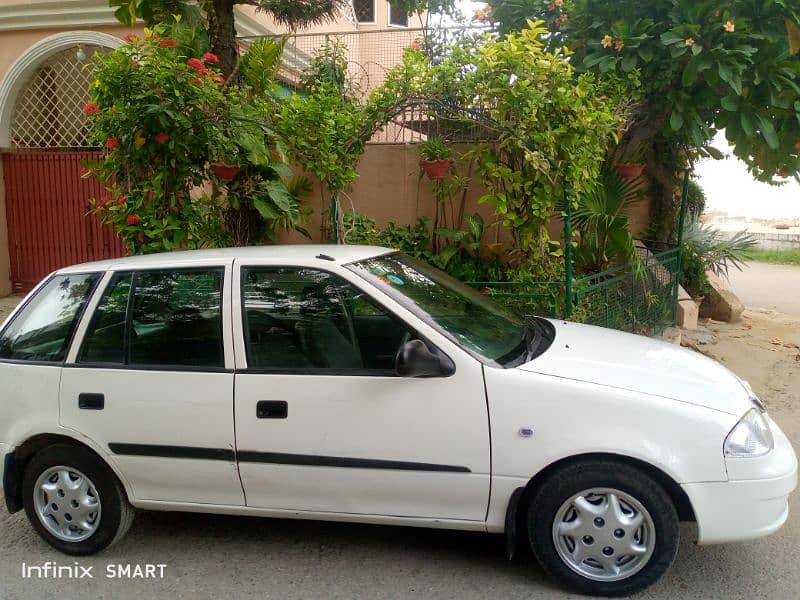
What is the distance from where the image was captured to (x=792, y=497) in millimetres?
4305

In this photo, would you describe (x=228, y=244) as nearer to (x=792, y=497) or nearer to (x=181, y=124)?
(x=181, y=124)

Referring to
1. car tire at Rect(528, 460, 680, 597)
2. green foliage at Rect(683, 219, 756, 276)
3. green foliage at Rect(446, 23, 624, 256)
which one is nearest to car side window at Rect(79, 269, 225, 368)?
car tire at Rect(528, 460, 680, 597)

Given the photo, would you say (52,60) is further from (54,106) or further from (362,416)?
(362,416)

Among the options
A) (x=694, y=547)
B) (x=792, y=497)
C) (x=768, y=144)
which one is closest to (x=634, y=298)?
(x=768, y=144)

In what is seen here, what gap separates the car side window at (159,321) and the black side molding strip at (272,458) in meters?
0.42

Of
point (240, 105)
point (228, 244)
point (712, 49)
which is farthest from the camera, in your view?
point (228, 244)

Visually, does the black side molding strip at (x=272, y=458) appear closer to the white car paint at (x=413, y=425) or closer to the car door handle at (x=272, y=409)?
the white car paint at (x=413, y=425)

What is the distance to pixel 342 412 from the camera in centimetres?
328

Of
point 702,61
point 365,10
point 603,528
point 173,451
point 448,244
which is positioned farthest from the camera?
point 365,10

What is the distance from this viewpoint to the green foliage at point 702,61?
6.41m

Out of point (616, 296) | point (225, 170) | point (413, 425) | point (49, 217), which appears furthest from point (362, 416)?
point (49, 217)

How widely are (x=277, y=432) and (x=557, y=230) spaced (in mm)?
5427

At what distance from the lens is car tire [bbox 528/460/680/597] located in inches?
120

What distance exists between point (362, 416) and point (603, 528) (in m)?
1.18
